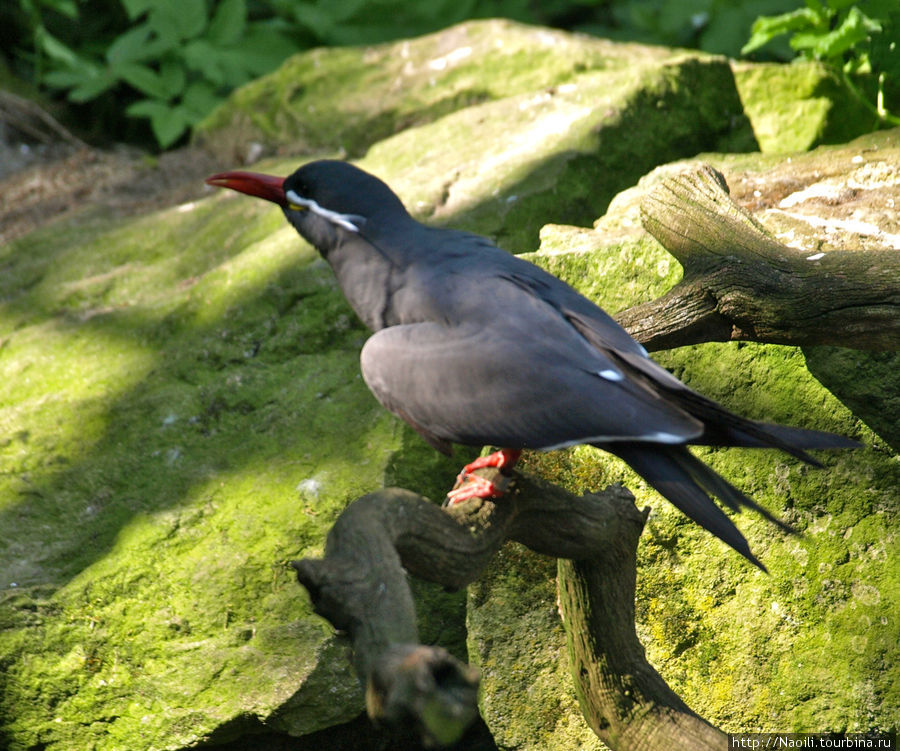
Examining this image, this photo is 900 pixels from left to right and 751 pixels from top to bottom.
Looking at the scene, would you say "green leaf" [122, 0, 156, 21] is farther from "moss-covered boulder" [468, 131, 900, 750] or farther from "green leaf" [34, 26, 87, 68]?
"moss-covered boulder" [468, 131, 900, 750]

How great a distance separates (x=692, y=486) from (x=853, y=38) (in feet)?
8.34

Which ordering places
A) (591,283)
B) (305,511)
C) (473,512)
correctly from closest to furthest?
(473,512)
(305,511)
(591,283)

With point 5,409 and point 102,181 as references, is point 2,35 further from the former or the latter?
point 5,409

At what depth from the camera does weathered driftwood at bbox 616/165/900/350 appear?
2176 mm

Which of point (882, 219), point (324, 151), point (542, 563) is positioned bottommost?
point (542, 563)

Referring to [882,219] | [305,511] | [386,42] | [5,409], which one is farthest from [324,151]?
[882,219]

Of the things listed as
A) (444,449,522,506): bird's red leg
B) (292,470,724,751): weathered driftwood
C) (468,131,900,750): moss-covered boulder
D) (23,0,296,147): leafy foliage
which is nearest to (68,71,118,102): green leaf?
(23,0,296,147): leafy foliage

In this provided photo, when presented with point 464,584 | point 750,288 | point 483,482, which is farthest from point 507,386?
point 750,288

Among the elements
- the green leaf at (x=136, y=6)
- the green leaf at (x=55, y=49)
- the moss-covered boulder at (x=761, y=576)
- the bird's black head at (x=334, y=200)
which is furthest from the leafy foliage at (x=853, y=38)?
the green leaf at (x=55, y=49)

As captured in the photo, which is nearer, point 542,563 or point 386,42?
point 542,563

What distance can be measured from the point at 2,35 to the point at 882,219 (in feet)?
20.3

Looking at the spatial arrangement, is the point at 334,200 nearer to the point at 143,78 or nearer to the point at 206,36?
the point at 143,78

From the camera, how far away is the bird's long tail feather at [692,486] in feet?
5.78

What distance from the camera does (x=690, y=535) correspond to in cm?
266
